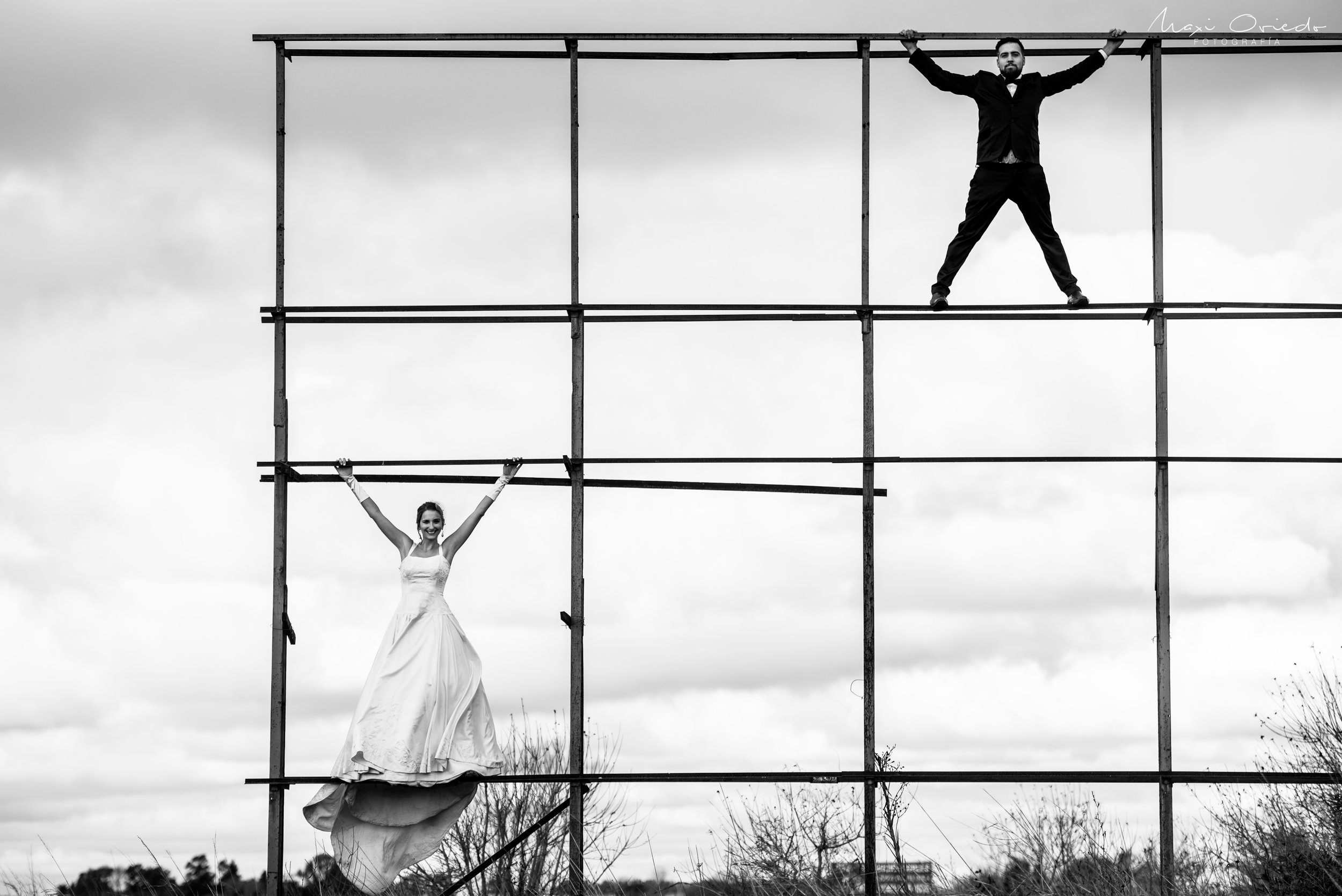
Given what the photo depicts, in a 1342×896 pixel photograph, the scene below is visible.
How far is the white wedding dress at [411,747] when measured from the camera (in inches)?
538

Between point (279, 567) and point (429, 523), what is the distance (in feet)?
3.91

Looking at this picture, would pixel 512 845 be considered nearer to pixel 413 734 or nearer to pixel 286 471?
pixel 413 734

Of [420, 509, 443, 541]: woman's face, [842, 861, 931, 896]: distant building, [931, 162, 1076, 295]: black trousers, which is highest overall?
[931, 162, 1076, 295]: black trousers

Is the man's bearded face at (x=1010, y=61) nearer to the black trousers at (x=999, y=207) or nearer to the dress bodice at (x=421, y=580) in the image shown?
the black trousers at (x=999, y=207)

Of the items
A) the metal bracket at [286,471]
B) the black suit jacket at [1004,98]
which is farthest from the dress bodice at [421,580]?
the black suit jacket at [1004,98]

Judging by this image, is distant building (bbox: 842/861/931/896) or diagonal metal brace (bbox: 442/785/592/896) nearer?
diagonal metal brace (bbox: 442/785/592/896)

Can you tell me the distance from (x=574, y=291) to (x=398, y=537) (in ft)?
7.26

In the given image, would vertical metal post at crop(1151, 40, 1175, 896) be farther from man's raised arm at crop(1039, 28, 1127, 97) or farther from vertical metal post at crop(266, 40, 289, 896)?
vertical metal post at crop(266, 40, 289, 896)

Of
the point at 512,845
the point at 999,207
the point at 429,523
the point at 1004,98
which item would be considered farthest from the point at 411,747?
the point at 1004,98

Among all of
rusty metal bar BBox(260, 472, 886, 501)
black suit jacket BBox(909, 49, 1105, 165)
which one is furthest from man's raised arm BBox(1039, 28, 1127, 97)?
rusty metal bar BBox(260, 472, 886, 501)

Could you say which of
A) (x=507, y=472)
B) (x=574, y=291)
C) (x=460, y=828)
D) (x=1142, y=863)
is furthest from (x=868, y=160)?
(x=460, y=828)

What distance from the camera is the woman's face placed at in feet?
45.8

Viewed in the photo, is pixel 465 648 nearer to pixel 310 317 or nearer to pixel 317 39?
pixel 310 317

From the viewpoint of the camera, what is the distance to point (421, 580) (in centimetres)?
1393
